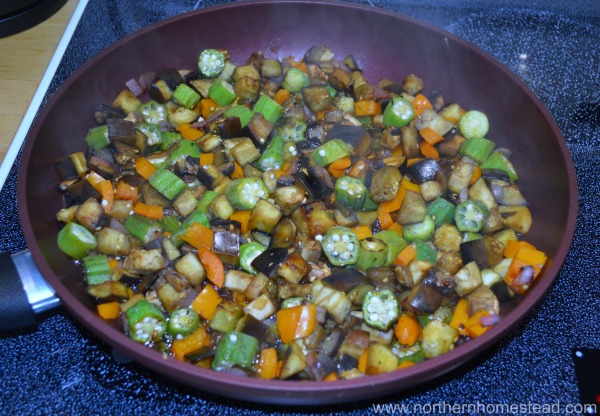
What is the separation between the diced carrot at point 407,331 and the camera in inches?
76.1

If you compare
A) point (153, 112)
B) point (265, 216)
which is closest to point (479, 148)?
point (265, 216)

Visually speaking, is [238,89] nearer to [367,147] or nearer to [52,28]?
[367,147]

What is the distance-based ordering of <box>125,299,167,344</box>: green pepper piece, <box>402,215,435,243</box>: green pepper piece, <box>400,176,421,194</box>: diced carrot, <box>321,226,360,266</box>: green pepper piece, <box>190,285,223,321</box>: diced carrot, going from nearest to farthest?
<box>125,299,167,344</box>: green pepper piece
<box>190,285,223,321</box>: diced carrot
<box>321,226,360,266</box>: green pepper piece
<box>402,215,435,243</box>: green pepper piece
<box>400,176,421,194</box>: diced carrot

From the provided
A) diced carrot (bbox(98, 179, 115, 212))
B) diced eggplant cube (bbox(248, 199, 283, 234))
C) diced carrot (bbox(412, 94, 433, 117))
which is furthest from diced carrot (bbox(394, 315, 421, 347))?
diced carrot (bbox(98, 179, 115, 212))

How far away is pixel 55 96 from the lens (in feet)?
7.31

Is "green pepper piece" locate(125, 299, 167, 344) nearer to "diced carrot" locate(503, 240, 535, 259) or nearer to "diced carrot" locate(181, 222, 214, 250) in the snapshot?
"diced carrot" locate(181, 222, 214, 250)

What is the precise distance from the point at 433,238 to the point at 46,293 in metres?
1.39

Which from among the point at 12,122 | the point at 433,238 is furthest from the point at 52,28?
the point at 433,238

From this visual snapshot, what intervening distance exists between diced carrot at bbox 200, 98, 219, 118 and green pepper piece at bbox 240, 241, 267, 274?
0.77 m

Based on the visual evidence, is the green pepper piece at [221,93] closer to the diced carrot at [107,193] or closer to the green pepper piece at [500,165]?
the diced carrot at [107,193]

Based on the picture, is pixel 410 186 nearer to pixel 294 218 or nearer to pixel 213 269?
pixel 294 218

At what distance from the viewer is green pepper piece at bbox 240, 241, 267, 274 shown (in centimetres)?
214

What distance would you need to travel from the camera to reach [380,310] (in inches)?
76.5

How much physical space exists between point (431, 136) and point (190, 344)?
4.42 ft
